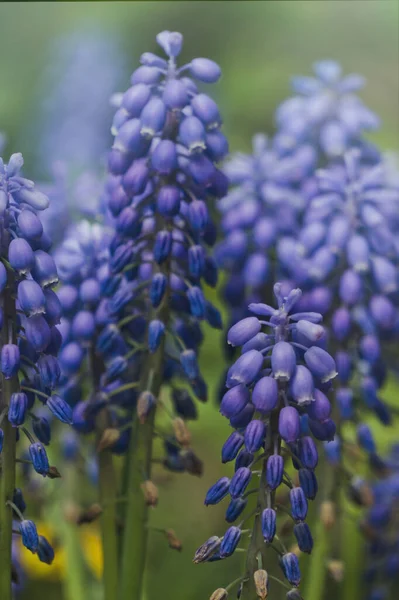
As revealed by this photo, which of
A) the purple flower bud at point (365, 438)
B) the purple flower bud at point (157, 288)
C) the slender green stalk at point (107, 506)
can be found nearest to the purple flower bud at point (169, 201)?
the purple flower bud at point (157, 288)

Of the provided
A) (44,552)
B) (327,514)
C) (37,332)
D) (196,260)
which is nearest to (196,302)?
(196,260)

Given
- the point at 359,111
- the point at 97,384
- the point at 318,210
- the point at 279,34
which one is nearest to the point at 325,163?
the point at 359,111

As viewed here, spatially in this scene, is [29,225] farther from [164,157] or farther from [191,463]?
[191,463]

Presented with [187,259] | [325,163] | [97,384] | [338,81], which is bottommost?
[97,384]

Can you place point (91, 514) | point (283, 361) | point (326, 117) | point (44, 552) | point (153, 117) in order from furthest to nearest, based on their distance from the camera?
point (326, 117) → point (91, 514) → point (153, 117) → point (44, 552) → point (283, 361)

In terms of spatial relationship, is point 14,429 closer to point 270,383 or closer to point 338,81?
point 270,383
